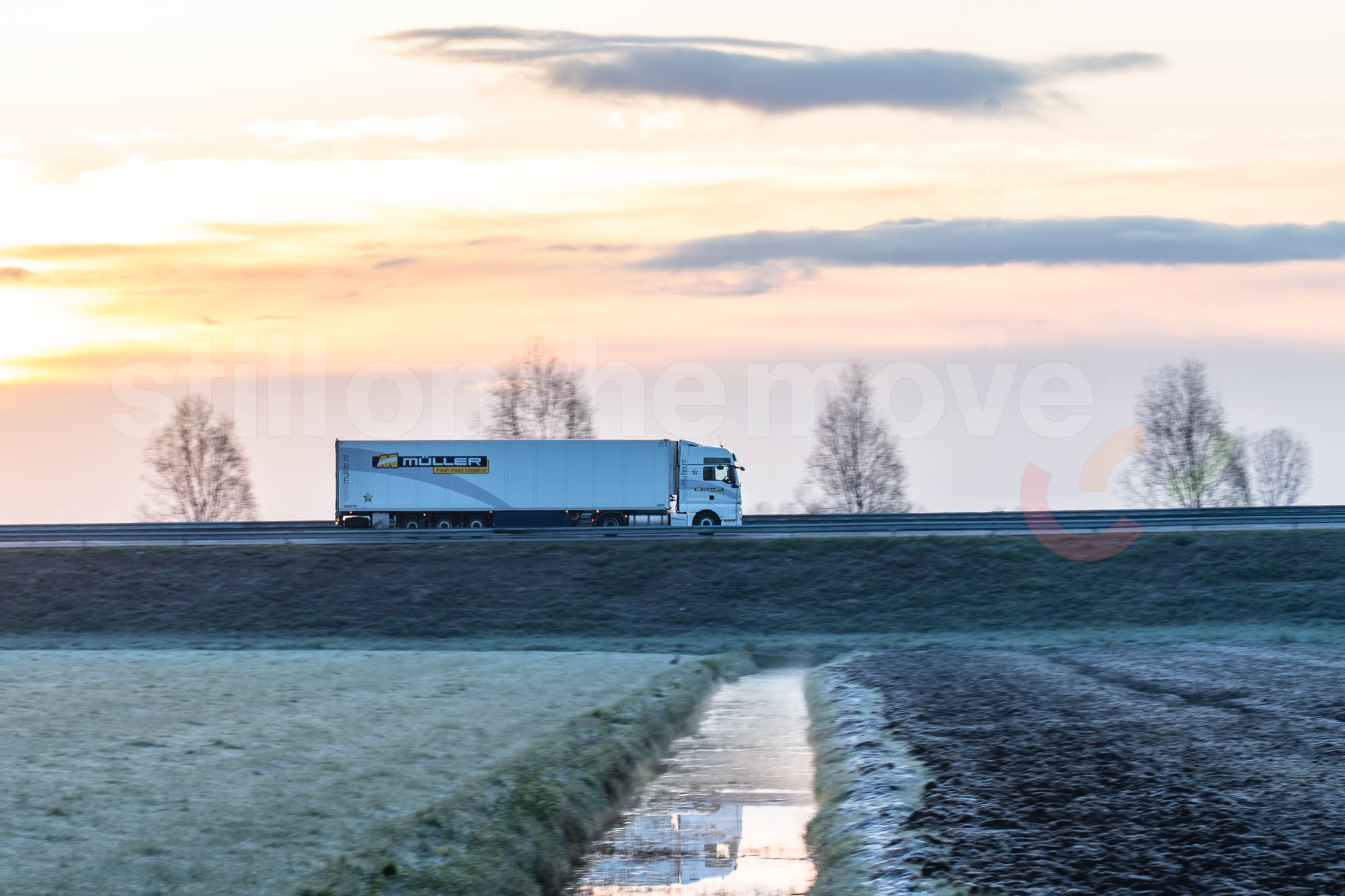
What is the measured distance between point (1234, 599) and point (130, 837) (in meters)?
34.8

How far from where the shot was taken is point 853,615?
38.8 m

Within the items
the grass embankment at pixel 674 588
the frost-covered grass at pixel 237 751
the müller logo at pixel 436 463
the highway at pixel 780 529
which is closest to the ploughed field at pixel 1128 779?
the frost-covered grass at pixel 237 751

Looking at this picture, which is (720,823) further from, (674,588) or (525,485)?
(525,485)

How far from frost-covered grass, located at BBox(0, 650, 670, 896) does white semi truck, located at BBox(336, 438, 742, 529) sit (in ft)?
61.7

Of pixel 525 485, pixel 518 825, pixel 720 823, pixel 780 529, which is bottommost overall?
pixel 720 823

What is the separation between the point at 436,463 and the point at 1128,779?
38.5 meters

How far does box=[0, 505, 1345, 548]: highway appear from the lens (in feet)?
147

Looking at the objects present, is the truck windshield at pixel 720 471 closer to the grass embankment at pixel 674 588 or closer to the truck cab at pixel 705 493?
the truck cab at pixel 705 493

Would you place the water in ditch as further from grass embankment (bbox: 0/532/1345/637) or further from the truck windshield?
the truck windshield

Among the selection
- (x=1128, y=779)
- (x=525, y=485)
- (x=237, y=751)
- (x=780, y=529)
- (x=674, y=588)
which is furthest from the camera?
(x=525, y=485)

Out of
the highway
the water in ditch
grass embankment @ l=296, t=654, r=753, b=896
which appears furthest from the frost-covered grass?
the highway

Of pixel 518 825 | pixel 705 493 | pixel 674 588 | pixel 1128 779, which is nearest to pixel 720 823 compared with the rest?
pixel 518 825

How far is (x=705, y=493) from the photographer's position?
51031 mm

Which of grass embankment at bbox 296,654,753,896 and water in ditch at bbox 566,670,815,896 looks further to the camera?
water in ditch at bbox 566,670,815,896
